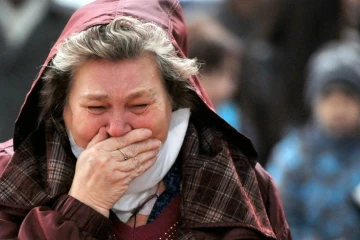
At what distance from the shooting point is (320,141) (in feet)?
20.4

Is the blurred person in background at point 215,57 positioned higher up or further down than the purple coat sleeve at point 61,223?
higher up

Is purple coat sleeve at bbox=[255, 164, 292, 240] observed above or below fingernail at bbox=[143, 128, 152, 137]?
below

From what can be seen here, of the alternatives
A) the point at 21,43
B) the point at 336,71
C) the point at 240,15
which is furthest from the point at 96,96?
the point at 240,15

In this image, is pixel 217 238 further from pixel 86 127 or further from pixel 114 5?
pixel 114 5

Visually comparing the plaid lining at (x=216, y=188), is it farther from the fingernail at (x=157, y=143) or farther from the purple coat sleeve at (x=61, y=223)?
the purple coat sleeve at (x=61, y=223)

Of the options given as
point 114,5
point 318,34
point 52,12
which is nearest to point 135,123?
point 114,5

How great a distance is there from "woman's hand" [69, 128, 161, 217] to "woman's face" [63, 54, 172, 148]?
33 mm

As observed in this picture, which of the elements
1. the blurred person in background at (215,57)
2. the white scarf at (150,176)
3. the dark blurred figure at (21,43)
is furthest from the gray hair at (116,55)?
the dark blurred figure at (21,43)

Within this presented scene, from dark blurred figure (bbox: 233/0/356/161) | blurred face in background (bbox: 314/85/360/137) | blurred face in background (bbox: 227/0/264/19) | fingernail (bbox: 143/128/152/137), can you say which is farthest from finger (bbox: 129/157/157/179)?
blurred face in background (bbox: 227/0/264/19)

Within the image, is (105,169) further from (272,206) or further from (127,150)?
(272,206)

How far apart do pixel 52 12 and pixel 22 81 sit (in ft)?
2.12

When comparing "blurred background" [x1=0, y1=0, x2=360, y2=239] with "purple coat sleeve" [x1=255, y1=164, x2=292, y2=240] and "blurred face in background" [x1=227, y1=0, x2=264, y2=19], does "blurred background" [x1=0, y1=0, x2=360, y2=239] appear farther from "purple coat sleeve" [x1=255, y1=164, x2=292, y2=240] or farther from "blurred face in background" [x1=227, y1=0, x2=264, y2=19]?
"purple coat sleeve" [x1=255, y1=164, x2=292, y2=240]

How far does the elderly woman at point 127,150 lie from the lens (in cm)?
365

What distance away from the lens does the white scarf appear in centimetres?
385
